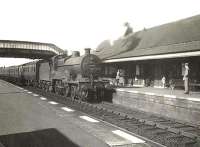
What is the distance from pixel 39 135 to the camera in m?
7.90

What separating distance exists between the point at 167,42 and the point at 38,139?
49.3ft

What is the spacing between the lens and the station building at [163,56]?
656 inches

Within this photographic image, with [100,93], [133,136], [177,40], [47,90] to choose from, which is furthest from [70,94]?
[133,136]

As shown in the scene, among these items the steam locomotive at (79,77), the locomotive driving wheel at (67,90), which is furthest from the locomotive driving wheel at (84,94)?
the locomotive driving wheel at (67,90)

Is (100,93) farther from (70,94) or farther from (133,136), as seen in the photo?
(133,136)

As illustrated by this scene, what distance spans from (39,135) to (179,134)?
410cm

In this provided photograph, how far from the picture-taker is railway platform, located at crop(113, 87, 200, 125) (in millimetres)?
10055

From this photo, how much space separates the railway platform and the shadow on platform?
4977 mm

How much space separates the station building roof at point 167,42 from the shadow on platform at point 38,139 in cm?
944

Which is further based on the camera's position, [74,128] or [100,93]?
[100,93]

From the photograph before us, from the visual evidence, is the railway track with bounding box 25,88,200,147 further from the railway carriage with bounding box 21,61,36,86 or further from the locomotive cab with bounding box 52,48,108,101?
the railway carriage with bounding box 21,61,36,86

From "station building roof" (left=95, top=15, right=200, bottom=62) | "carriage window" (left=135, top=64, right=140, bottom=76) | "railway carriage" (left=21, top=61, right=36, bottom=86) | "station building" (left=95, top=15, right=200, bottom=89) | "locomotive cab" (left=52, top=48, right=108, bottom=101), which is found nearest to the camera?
"locomotive cab" (left=52, top=48, right=108, bottom=101)

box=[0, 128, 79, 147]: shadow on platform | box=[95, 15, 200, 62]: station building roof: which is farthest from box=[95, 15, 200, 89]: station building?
box=[0, 128, 79, 147]: shadow on platform

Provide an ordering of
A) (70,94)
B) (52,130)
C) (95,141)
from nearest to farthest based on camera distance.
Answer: (95,141) < (52,130) < (70,94)
